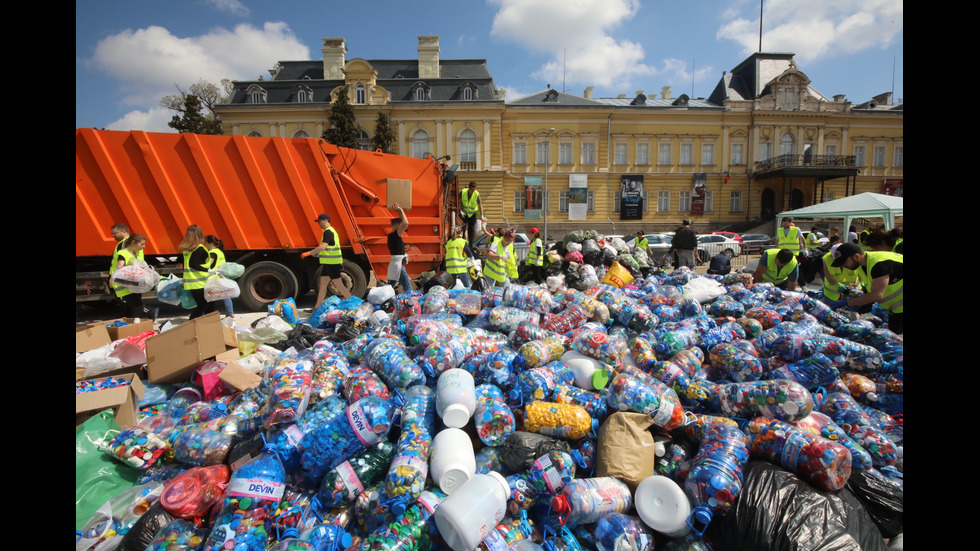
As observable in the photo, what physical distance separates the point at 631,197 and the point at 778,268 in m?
23.3

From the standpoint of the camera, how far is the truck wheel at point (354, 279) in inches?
250

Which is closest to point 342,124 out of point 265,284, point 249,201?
point 249,201

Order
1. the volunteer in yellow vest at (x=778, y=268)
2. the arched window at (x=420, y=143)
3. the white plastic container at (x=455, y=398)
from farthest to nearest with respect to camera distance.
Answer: the arched window at (x=420, y=143) → the volunteer in yellow vest at (x=778, y=268) → the white plastic container at (x=455, y=398)

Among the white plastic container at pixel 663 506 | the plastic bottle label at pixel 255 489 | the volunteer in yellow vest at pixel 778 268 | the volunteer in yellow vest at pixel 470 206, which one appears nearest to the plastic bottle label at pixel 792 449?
the white plastic container at pixel 663 506

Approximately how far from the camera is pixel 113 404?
2.69 meters

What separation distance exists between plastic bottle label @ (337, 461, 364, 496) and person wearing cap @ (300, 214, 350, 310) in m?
3.73

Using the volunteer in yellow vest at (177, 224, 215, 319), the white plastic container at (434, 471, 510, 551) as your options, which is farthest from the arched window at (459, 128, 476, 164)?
the white plastic container at (434, 471, 510, 551)

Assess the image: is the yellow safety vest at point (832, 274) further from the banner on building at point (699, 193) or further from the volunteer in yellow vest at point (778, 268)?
the banner on building at point (699, 193)

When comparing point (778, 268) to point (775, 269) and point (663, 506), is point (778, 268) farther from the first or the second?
point (663, 506)

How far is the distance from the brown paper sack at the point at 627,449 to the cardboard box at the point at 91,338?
4277 mm

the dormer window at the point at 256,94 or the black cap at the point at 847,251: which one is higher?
the dormer window at the point at 256,94
